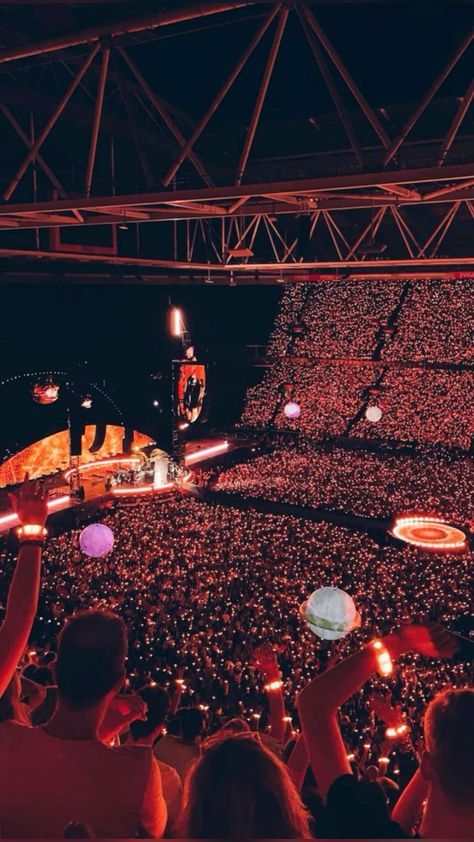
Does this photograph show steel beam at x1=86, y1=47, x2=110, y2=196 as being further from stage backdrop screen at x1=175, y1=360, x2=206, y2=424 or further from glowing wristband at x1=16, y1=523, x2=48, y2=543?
stage backdrop screen at x1=175, y1=360, x2=206, y2=424

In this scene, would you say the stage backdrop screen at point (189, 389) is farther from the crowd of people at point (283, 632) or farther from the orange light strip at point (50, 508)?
the orange light strip at point (50, 508)

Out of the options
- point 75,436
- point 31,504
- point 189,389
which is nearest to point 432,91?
point 31,504

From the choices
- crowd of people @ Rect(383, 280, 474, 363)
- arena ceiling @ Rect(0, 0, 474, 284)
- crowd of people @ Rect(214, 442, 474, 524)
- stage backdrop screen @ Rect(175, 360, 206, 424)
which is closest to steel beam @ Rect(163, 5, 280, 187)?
arena ceiling @ Rect(0, 0, 474, 284)

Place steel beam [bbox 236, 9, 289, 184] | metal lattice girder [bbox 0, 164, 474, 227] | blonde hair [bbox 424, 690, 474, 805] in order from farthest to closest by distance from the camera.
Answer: metal lattice girder [bbox 0, 164, 474, 227], steel beam [bbox 236, 9, 289, 184], blonde hair [bbox 424, 690, 474, 805]

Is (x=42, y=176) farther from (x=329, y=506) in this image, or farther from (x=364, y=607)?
(x=329, y=506)

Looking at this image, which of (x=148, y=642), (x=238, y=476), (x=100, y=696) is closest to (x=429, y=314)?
(x=238, y=476)

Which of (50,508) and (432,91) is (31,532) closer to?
(432,91)
